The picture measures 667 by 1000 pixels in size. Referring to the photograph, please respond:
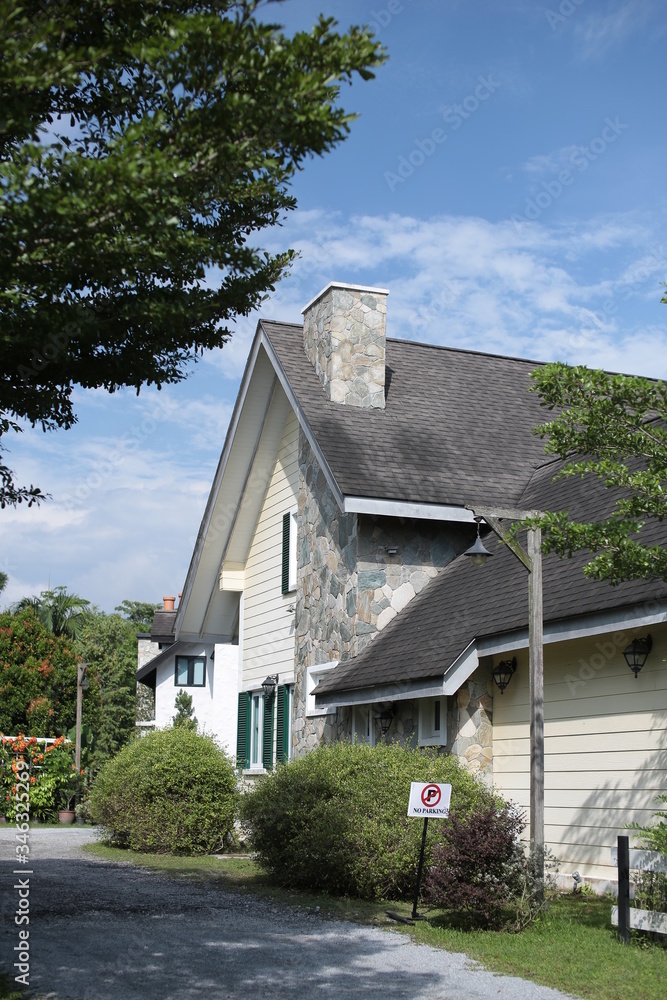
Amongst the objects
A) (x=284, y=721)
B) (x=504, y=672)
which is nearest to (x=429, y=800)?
(x=504, y=672)

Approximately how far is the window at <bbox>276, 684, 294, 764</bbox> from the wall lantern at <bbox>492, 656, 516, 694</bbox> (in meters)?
6.21

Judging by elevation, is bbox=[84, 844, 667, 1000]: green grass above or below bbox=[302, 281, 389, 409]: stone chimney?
below

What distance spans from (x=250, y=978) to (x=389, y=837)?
3860 mm

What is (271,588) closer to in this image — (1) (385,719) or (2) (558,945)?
(1) (385,719)

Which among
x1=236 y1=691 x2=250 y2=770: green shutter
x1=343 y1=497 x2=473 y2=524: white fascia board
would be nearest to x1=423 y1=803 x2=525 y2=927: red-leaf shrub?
x1=343 y1=497 x2=473 y2=524: white fascia board

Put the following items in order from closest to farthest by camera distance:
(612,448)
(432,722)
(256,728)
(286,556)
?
1. (612,448)
2. (432,722)
3. (286,556)
4. (256,728)

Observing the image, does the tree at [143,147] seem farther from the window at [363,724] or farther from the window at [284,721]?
the window at [284,721]

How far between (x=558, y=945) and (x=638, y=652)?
3.24 metres

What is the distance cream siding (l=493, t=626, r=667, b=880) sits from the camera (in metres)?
10.5

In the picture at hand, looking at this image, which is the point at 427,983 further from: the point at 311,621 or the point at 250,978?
the point at 311,621

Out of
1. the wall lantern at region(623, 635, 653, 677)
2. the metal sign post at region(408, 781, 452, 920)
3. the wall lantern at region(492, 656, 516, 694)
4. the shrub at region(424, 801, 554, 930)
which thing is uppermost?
the wall lantern at region(623, 635, 653, 677)

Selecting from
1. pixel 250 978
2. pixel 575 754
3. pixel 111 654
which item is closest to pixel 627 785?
pixel 575 754

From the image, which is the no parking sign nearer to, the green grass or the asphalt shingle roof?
the green grass

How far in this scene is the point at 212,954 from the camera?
782 centimetres
